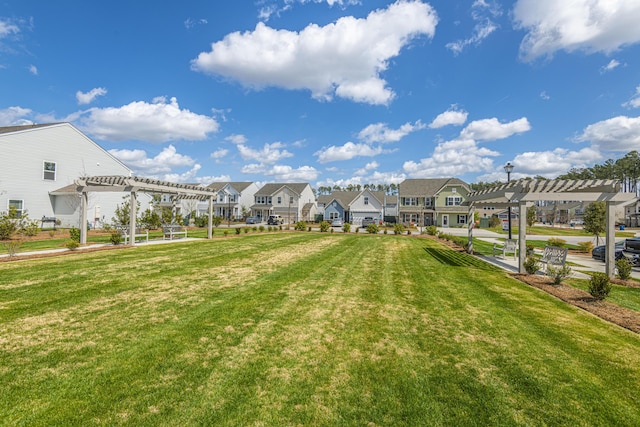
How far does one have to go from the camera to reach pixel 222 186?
194 feet

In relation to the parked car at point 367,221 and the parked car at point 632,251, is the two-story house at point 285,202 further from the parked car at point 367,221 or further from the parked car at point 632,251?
the parked car at point 632,251

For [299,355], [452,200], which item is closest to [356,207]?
[452,200]

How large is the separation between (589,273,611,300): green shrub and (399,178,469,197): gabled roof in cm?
4190

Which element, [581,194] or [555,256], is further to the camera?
[555,256]

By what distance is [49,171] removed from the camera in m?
23.1

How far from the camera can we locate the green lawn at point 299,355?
2980 mm

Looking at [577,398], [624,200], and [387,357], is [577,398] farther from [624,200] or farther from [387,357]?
[624,200]

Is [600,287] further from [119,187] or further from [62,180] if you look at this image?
[62,180]

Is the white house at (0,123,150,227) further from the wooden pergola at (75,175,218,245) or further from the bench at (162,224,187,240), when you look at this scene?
the bench at (162,224,187,240)

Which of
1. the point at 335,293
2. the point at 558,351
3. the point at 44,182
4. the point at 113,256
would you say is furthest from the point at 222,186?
the point at 558,351

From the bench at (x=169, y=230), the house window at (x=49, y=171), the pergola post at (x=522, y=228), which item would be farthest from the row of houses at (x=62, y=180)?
the pergola post at (x=522, y=228)

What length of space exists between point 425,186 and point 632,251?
37398mm

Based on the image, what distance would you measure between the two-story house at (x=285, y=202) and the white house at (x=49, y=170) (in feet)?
101

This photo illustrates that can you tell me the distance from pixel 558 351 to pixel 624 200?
843 cm
